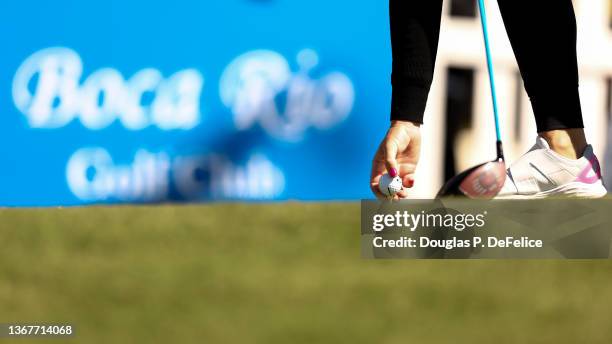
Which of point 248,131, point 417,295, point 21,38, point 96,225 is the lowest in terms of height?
point 417,295

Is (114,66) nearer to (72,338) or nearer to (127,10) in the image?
(127,10)

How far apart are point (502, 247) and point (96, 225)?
1.43 meters

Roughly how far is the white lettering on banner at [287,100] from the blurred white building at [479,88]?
3.01 feet

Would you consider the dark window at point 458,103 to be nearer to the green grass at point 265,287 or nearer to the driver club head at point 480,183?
the green grass at point 265,287

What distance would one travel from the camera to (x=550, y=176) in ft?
9.18

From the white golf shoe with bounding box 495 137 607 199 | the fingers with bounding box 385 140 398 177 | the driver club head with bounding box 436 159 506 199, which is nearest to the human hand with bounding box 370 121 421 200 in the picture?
the fingers with bounding box 385 140 398 177

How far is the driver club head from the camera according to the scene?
277cm

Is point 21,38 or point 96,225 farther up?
point 21,38

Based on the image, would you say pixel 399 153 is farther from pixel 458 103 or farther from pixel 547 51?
pixel 458 103

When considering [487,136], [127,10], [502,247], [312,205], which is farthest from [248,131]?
[487,136]

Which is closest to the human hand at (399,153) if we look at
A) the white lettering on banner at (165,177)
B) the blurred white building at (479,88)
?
the white lettering on banner at (165,177)

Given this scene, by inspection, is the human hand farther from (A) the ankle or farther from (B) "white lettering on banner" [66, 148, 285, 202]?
(B) "white lettering on banner" [66, 148, 285, 202]

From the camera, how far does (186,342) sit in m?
2.17

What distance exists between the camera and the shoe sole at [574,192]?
279cm
